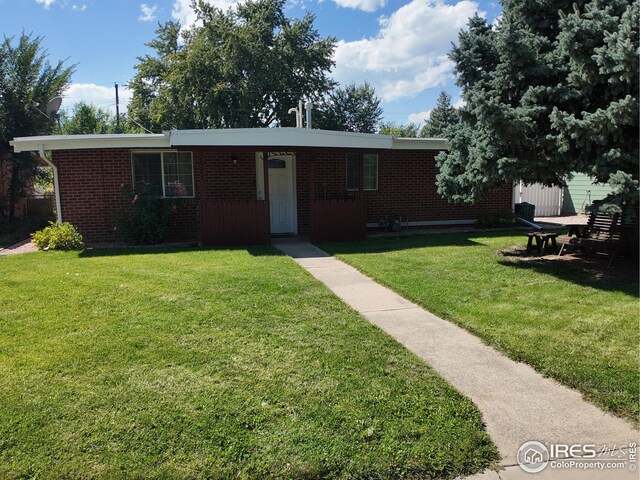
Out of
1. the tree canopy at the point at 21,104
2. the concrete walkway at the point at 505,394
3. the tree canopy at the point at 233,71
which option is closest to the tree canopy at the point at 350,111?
the tree canopy at the point at 233,71

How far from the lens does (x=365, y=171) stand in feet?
43.7

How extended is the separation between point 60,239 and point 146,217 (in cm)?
184

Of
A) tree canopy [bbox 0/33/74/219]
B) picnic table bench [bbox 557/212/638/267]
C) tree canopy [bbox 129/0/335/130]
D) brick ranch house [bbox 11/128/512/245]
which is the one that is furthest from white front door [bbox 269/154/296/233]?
tree canopy [bbox 129/0/335/130]

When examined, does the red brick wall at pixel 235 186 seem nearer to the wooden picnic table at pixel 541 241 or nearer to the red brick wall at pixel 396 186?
the red brick wall at pixel 396 186

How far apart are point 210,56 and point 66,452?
102 ft

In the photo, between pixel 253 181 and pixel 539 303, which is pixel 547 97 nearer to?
pixel 539 303

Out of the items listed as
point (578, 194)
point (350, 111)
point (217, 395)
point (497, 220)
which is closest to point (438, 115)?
point (350, 111)

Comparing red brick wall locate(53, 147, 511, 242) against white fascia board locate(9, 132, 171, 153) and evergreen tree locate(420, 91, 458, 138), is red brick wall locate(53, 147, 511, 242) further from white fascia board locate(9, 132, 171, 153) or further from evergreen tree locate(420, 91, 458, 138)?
evergreen tree locate(420, 91, 458, 138)

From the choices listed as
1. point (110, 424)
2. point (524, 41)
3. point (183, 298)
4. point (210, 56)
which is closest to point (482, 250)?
point (524, 41)

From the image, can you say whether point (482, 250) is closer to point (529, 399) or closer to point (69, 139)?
point (529, 399)

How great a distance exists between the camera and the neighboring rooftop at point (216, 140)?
33.2 ft

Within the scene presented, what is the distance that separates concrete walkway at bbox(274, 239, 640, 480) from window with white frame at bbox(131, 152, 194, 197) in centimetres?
761

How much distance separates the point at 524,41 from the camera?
7.08m

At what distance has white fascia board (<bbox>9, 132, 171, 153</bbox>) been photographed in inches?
417
